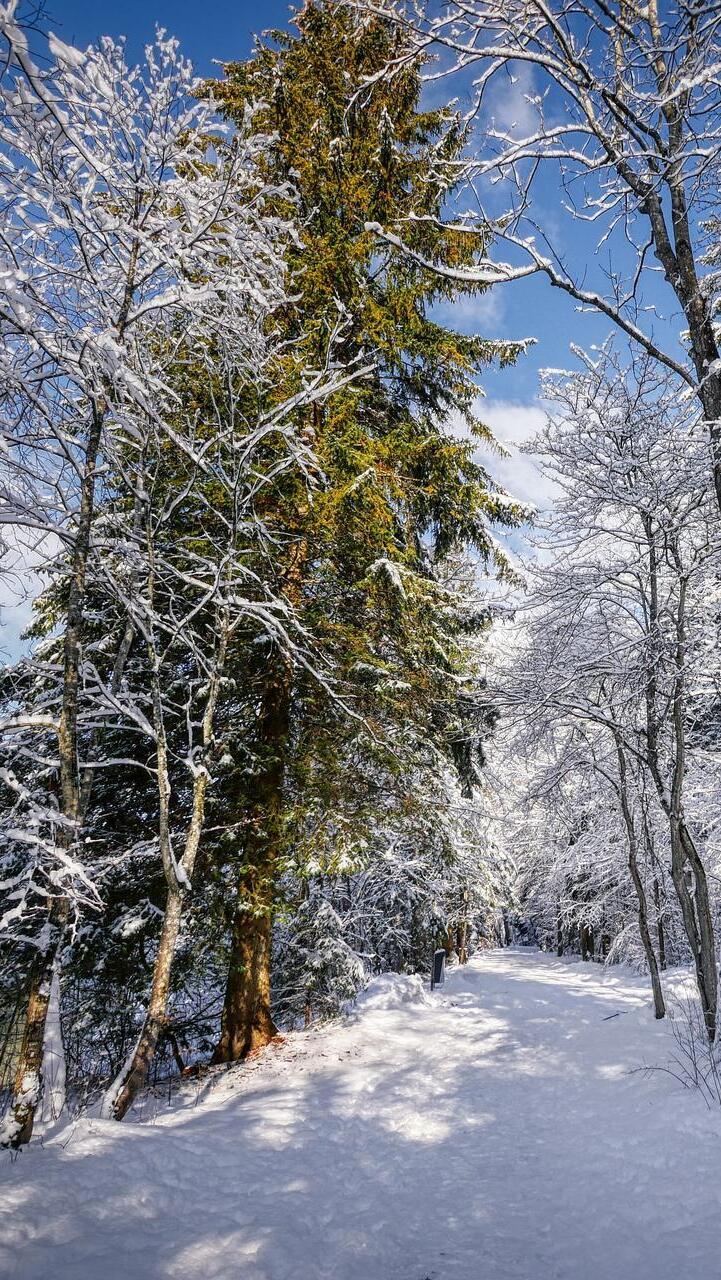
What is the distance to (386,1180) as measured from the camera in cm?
406

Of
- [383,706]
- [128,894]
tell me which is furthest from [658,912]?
[128,894]

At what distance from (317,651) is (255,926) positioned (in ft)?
11.1

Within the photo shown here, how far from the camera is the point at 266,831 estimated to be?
7336 mm

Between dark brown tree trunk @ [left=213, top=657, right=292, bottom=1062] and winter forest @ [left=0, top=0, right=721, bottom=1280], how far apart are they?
47 mm

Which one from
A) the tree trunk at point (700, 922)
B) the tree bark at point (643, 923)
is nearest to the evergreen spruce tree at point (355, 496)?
the tree bark at point (643, 923)

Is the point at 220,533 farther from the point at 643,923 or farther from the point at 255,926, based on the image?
the point at 643,923

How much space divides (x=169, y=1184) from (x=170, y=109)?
731 cm

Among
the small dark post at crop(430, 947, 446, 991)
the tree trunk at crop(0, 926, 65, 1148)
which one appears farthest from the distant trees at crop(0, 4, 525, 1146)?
the small dark post at crop(430, 947, 446, 991)

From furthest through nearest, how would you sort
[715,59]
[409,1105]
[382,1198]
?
1. [409,1105]
2. [382,1198]
3. [715,59]

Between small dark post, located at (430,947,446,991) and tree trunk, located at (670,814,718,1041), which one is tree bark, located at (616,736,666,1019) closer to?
tree trunk, located at (670,814,718,1041)

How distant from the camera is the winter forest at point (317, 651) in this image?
3396mm

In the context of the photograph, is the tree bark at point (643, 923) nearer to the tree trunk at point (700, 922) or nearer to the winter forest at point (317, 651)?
the winter forest at point (317, 651)

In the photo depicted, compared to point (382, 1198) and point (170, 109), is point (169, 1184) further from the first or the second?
point (170, 109)

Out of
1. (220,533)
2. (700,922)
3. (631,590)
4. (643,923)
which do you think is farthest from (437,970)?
(220,533)
